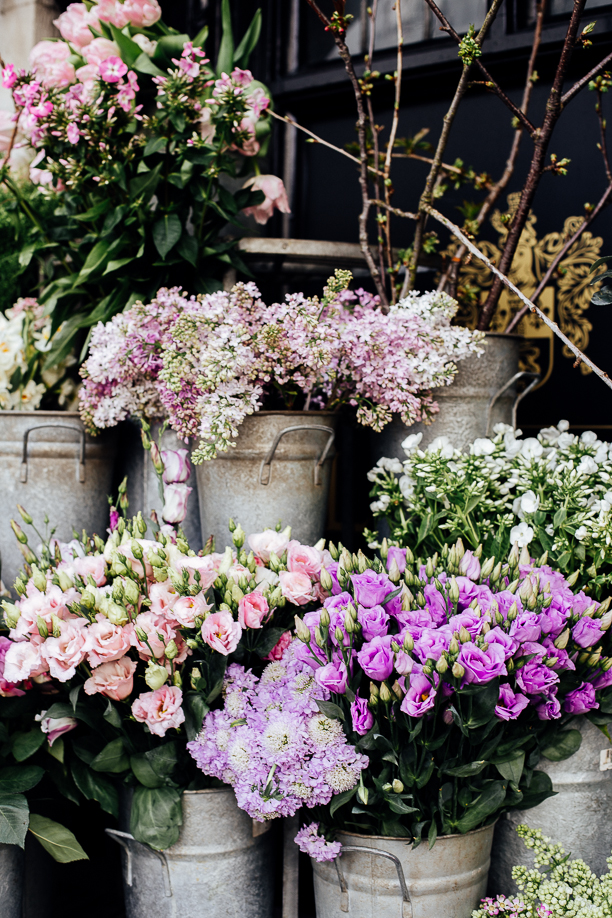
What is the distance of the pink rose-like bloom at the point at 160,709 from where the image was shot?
1.13 meters

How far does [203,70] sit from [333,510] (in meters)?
1.23

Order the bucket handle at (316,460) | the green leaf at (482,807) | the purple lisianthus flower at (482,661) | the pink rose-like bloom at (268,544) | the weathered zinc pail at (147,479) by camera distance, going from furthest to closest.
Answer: the weathered zinc pail at (147,479), the bucket handle at (316,460), the pink rose-like bloom at (268,544), the green leaf at (482,807), the purple lisianthus flower at (482,661)

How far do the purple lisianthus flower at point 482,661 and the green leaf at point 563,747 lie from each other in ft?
0.99

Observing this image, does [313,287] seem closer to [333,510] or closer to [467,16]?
[333,510]

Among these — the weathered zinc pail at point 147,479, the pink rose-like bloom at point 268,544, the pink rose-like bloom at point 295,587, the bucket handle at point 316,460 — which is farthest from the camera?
the weathered zinc pail at point 147,479

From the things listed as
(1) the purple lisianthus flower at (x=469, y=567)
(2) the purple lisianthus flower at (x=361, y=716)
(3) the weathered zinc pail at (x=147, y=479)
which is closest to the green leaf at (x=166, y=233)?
(3) the weathered zinc pail at (x=147, y=479)

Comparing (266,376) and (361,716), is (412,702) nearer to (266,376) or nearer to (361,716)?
(361,716)

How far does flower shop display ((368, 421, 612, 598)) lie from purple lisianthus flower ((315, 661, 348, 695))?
40 centimetres

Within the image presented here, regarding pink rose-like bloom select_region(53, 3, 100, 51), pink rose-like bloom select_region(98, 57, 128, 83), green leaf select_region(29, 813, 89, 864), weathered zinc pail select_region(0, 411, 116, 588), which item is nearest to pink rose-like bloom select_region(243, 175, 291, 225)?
pink rose-like bloom select_region(98, 57, 128, 83)

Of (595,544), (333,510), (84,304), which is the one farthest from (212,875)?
(84,304)

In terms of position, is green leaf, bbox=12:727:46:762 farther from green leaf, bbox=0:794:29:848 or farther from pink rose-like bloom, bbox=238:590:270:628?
pink rose-like bloom, bbox=238:590:270:628

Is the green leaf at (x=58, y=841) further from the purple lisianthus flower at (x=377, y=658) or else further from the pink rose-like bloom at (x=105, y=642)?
the purple lisianthus flower at (x=377, y=658)

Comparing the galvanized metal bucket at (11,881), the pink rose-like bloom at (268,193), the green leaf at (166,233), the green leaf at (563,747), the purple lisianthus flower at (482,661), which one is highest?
the pink rose-like bloom at (268,193)

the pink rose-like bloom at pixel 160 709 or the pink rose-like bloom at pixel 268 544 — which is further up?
the pink rose-like bloom at pixel 268 544
